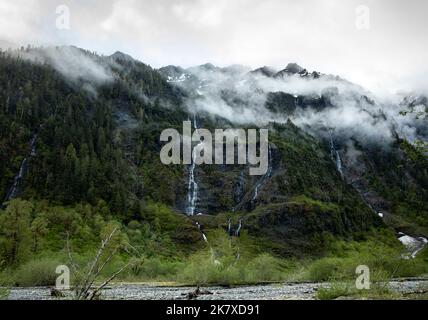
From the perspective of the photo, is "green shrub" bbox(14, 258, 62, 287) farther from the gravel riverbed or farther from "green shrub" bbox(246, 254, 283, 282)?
"green shrub" bbox(246, 254, 283, 282)

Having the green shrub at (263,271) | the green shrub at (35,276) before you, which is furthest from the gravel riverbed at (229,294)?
the green shrub at (263,271)

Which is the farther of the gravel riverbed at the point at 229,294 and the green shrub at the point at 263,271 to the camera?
the green shrub at the point at 263,271

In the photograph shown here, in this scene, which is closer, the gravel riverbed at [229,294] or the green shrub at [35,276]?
the gravel riverbed at [229,294]

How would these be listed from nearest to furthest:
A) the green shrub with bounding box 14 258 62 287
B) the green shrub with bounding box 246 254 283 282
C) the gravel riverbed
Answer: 1. the gravel riverbed
2. the green shrub with bounding box 14 258 62 287
3. the green shrub with bounding box 246 254 283 282

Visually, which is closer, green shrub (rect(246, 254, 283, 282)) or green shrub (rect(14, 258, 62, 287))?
green shrub (rect(14, 258, 62, 287))

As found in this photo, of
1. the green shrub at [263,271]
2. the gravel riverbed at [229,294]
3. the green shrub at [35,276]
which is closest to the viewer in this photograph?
the gravel riverbed at [229,294]

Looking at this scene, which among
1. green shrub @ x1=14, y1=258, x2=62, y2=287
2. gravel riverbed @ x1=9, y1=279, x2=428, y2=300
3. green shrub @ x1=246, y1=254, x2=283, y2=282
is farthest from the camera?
green shrub @ x1=246, y1=254, x2=283, y2=282

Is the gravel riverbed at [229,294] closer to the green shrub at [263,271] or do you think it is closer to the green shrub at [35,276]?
the green shrub at [35,276]

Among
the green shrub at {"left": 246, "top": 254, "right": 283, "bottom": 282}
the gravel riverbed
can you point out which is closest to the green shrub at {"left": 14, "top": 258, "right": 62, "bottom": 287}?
the gravel riverbed

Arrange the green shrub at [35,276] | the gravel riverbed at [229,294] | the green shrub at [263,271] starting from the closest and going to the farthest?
1. the gravel riverbed at [229,294]
2. the green shrub at [35,276]
3. the green shrub at [263,271]
